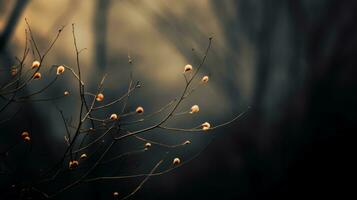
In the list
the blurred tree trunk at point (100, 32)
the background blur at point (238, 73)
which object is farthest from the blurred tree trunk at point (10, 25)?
the blurred tree trunk at point (100, 32)

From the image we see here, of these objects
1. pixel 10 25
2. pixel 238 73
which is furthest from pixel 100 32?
pixel 238 73

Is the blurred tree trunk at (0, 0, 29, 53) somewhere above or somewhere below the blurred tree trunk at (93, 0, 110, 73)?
below

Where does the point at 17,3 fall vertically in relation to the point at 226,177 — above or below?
above

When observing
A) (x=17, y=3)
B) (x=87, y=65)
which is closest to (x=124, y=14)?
(x=87, y=65)

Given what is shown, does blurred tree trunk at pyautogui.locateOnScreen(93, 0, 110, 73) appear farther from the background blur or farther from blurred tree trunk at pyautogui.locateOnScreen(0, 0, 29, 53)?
blurred tree trunk at pyautogui.locateOnScreen(0, 0, 29, 53)

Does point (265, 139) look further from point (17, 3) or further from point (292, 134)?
point (17, 3)

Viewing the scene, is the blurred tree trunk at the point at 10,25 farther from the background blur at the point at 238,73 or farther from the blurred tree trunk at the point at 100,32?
the blurred tree trunk at the point at 100,32

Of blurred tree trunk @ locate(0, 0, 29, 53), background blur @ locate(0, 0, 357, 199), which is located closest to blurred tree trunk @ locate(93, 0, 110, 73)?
background blur @ locate(0, 0, 357, 199)

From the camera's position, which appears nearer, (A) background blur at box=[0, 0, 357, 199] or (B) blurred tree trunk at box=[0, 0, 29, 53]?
(B) blurred tree trunk at box=[0, 0, 29, 53]

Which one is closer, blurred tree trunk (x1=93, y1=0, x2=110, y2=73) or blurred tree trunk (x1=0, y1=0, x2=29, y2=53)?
blurred tree trunk (x1=0, y1=0, x2=29, y2=53)
